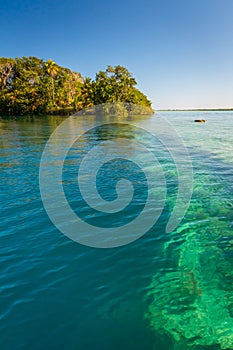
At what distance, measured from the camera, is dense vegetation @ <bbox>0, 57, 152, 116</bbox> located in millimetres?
75812

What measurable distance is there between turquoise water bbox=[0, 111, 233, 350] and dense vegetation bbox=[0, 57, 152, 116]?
74819 mm

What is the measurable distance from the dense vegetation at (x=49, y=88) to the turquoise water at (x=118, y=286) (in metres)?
74.8

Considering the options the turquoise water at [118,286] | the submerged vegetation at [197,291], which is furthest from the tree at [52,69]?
the submerged vegetation at [197,291]

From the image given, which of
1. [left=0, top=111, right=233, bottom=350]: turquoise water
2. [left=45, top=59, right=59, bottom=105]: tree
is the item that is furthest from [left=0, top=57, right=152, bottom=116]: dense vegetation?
[left=0, top=111, right=233, bottom=350]: turquoise water

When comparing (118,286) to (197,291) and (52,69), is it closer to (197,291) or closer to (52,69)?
(197,291)

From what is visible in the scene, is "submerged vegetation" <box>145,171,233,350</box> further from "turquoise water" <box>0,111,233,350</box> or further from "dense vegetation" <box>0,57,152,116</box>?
"dense vegetation" <box>0,57,152,116</box>

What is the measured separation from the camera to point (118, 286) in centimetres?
496

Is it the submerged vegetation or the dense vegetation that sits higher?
the dense vegetation

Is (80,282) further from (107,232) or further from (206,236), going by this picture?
(206,236)

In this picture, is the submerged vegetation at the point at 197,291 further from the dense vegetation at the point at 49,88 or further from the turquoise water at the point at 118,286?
the dense vegetation at the point at 49,88

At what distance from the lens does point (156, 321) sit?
4180 mm

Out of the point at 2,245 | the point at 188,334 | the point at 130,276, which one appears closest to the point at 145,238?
the point at 130,276

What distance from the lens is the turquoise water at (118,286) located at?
12.8ft

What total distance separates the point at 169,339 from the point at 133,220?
4.14m
